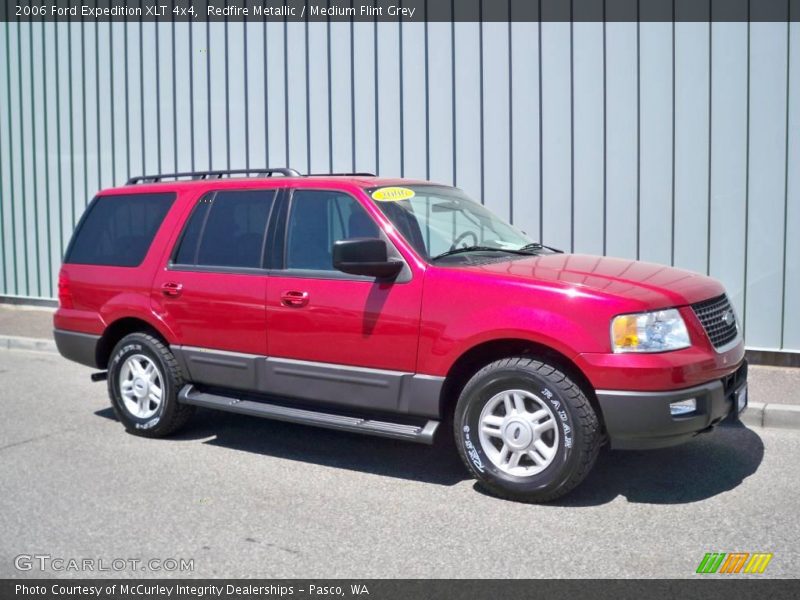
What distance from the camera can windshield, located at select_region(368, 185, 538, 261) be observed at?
19.0 ft

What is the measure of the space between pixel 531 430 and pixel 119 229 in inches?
147

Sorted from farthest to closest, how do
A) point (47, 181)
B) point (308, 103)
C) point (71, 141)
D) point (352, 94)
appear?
point (47, 181)
point (71, 141)
point (308, 103)
point (352, 94)

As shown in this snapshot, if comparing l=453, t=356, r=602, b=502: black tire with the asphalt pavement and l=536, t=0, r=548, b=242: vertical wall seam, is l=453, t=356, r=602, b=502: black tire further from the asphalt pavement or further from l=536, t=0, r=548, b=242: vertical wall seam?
l=536, t=0, r=548, b=242: vertical wall seam

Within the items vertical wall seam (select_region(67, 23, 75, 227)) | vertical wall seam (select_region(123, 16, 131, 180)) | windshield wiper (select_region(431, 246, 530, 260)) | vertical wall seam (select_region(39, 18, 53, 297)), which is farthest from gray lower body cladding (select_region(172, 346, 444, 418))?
vertical wall seam (select_region(39, 18, 53, 297))

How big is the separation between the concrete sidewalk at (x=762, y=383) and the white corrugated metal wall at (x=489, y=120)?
0.63m

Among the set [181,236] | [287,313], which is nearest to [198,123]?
[181,236]

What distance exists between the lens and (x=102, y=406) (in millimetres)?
7953

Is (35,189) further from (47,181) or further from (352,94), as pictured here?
(352,94)

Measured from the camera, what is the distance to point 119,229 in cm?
712

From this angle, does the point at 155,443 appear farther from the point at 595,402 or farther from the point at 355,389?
the point at 595,402

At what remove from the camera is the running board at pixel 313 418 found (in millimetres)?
5445

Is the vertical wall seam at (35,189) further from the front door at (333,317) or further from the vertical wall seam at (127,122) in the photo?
the front door at (333,317)

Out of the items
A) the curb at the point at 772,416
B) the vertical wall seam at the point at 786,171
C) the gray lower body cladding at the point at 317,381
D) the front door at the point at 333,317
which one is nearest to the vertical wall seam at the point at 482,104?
the vertical wall seam at the point at 786,171

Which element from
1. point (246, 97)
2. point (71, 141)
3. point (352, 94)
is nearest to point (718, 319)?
point (352, 94)
